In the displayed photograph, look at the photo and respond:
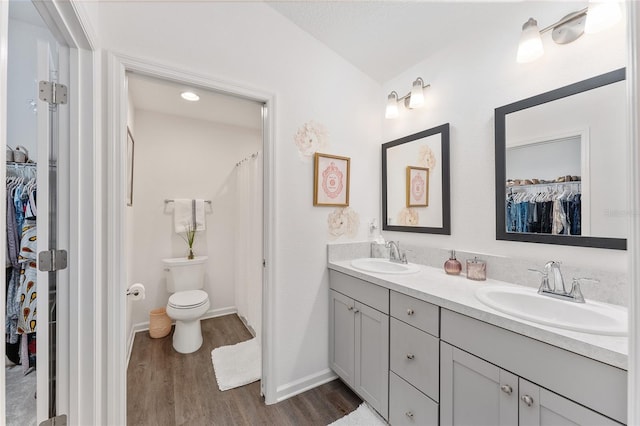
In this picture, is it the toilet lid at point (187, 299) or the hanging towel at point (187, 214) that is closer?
the toilet lid at point (187, 299)

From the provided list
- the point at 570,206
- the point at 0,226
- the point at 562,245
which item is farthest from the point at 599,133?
the point at 0,226

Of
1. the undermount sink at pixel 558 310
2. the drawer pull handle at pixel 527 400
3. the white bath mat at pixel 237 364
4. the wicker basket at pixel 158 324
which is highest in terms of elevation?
the undermount sink at pixel 558 310

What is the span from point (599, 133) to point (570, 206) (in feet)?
1.09

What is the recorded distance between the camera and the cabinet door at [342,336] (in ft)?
5.91

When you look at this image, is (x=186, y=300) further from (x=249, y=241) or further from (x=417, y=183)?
(x=417, y=183)

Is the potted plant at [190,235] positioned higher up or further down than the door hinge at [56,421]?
higher up

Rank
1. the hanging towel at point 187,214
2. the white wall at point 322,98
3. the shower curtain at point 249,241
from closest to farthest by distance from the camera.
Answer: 1. the white wall at point 322,98
2. the shower curtain at point 249,241
3. the hanging towel at point 187,214

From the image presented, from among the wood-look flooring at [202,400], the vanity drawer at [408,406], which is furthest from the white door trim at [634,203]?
the wood-look flooring at [202,400]

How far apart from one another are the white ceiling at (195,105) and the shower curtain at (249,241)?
508 millimetres

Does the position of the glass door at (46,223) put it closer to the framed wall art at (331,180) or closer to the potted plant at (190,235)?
the framed wall art at (331,180)

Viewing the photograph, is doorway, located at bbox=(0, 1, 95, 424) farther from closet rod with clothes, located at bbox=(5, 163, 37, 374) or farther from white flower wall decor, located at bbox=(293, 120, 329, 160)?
white flower wall decor, located at bbox=(293, 120, 329, 160)

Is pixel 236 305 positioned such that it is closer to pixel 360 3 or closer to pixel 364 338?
pixel 364 338

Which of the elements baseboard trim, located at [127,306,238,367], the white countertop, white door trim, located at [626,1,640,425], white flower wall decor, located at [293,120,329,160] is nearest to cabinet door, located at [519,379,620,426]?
the white countertop

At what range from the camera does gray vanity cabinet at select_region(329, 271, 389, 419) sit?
1.56 metres
